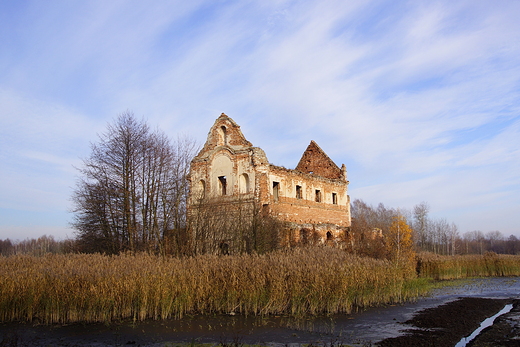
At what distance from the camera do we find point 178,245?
17.6 meters

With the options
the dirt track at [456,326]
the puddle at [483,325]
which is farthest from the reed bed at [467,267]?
the puddle at [483,325]

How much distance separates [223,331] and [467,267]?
1935cm

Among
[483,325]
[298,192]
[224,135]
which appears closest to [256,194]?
[298,192]

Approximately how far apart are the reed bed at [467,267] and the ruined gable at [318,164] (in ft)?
29.5

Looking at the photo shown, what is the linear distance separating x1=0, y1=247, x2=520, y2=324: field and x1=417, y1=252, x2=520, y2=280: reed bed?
11.0 metres

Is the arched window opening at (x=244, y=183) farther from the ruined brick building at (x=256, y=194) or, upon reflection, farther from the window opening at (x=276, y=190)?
the window opening at (x=276, y=190)

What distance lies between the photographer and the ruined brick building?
20361 millimetres

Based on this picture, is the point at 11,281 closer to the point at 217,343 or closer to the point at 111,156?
the point at 217,343

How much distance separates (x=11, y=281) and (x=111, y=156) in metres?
12.2

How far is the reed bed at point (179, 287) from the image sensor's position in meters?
9.66

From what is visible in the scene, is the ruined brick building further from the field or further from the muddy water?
the muddy water

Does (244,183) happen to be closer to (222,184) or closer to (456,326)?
(222,184)

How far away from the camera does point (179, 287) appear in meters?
10.5

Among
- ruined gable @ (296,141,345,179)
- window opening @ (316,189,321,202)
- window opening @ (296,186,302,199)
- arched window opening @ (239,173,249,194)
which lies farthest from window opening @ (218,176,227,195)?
ruined gable @ (296,141,345,179)
